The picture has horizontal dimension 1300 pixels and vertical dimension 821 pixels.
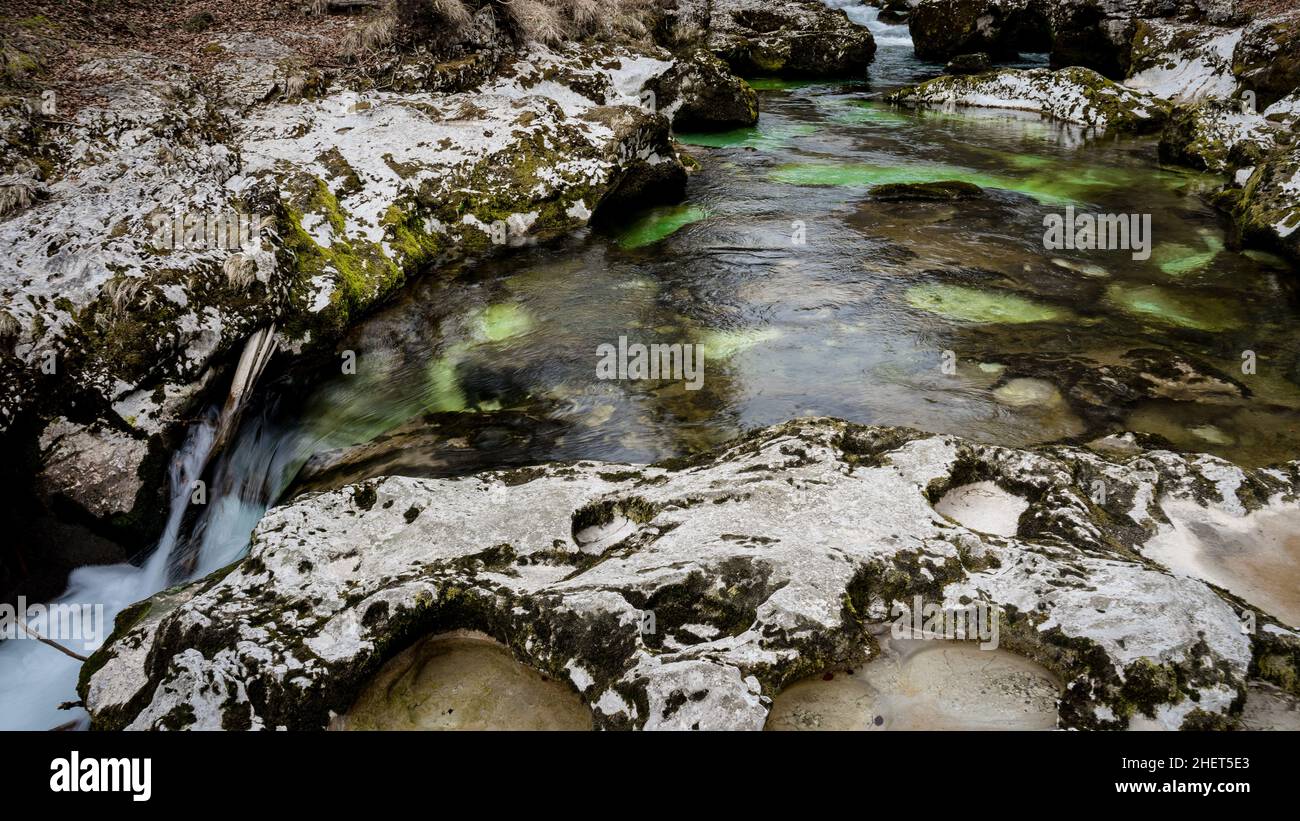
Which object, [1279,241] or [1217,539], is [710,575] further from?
[1279,241]

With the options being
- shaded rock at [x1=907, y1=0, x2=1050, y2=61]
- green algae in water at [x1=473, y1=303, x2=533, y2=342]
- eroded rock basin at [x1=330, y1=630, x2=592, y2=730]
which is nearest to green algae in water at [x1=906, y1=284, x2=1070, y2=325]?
green algae in water at [x1=473, y1=303, x2=533, y2=342]

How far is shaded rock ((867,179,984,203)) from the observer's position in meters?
12.0

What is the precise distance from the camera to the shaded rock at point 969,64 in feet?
69.1

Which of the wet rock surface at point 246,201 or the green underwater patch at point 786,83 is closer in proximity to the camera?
the wet rock surface at point 246,201

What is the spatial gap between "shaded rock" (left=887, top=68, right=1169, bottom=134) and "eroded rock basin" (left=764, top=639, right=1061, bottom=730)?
15752 mm

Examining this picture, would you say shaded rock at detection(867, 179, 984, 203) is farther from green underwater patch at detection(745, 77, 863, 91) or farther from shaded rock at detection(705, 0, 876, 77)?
shaded rock at detection(705, 0, 876, 77)

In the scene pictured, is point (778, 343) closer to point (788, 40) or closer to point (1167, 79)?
point (1167, 79)

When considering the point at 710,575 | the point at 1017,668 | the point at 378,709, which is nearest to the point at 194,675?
the point at 378,709

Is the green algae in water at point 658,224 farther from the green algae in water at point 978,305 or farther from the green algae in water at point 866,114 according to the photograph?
the green algae in water at point 866,114

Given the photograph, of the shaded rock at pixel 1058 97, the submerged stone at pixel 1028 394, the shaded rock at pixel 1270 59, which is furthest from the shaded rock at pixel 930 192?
the shaded rock at pixel 1270 59

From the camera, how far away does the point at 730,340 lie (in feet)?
27.2

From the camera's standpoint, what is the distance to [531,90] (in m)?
12.8

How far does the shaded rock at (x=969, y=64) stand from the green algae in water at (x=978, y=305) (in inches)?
589

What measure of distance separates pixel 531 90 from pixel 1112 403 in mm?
9991
